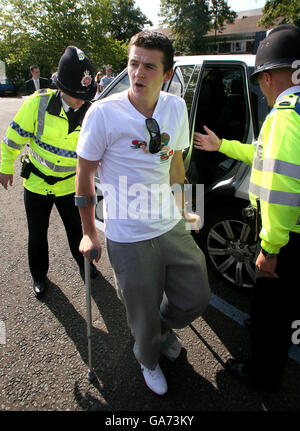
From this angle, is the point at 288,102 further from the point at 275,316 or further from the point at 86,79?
the point at 86,79

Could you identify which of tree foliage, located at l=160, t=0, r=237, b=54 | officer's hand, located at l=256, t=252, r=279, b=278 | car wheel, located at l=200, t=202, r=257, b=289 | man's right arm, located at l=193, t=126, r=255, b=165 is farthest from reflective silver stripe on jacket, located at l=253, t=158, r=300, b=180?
→ tree foliage, located at l=160, t=0, r=237, b=54

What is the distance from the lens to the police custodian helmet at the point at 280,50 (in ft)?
4.91

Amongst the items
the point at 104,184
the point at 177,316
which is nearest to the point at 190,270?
the point at 177,316

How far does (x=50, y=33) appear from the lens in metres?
32.0

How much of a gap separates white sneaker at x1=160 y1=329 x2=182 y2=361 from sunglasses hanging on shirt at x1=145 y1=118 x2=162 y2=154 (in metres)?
1.39

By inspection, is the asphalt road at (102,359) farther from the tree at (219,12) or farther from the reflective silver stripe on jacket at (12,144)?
the tree at (219,12)

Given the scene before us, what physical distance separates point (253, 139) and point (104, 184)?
5.02 feet

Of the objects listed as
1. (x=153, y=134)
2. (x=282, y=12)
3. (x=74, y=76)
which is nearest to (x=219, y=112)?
(x=74, y=76)

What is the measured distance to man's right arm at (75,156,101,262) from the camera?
1579 millimetres

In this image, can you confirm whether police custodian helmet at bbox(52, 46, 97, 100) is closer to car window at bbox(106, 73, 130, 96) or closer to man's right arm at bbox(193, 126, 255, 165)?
man's right arm at bbox(193, 126, 255, 165)

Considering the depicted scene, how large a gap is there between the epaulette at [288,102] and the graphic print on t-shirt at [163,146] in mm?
579

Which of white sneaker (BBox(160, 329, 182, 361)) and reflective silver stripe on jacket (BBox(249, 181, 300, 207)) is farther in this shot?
white sneaker (BBox(160, 329, 182, 361))

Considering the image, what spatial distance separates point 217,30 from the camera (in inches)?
1893

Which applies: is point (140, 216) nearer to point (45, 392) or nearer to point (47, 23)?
point (45, 392)
